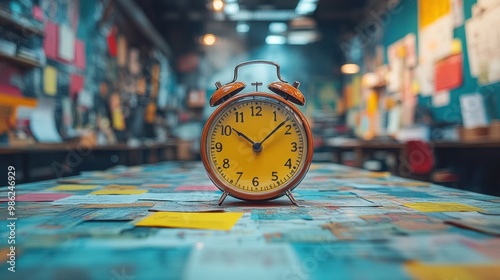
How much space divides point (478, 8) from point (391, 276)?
3.93m

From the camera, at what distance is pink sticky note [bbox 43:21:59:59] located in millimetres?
3207

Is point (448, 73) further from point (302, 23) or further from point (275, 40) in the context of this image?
point (275, 40)

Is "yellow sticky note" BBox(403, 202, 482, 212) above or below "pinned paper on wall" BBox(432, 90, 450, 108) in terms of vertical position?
below

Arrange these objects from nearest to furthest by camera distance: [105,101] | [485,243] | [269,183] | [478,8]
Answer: [485,243] → [269,183] → [478,8] → [105,101]

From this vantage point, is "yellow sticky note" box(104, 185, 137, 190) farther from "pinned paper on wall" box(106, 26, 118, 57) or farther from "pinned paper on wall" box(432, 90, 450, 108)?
"pinned paper on wall" box(106, 26, 118, 57)

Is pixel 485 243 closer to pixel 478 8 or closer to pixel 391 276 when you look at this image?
pixel 391 276

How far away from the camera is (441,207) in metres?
0.72

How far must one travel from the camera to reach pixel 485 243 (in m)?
0.46

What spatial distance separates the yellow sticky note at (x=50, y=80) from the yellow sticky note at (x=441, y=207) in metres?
3.18

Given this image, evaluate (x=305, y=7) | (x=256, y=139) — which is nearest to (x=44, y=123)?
(x=256, y=139)

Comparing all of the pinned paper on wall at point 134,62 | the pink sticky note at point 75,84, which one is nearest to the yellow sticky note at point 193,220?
the pink sticky note at point 75,84

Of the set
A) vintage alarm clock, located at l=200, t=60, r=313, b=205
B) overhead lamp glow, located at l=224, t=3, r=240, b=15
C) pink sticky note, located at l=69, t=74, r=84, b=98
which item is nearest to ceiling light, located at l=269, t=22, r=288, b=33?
overhead lamp glow, located at l=224, t=3, r=240, b=15

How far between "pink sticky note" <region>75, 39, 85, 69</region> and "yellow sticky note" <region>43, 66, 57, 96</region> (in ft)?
1.66

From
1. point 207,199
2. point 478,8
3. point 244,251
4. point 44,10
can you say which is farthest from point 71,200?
point 478,8
